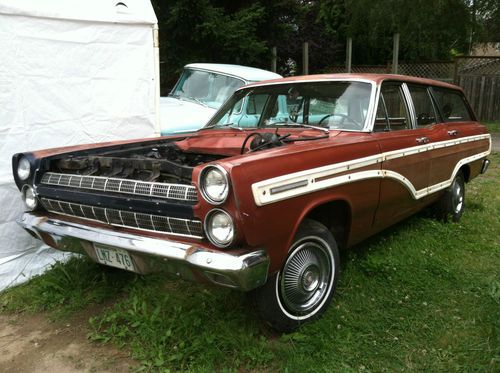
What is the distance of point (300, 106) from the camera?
377cm

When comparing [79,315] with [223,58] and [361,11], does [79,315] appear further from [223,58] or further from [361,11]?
[361,11]

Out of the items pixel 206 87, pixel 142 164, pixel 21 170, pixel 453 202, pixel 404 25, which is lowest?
pixel 453 202

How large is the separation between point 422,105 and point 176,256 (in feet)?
9.88

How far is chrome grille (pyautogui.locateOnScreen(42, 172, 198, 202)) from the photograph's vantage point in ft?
8.32

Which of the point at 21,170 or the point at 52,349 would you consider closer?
the point at 52,349

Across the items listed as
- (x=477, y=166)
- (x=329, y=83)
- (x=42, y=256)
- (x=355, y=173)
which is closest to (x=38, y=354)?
(x=42, y=256)

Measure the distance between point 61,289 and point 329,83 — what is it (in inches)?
104

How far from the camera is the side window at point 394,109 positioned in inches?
146

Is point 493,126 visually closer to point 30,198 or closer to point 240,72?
point 240,72

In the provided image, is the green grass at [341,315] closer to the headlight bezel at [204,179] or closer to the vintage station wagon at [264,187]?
the vintage station wagon at [264,187]

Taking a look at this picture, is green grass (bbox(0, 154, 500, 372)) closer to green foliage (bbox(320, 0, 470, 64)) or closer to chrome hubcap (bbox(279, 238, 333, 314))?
chrome hubcap (bbox(279, 238, 333, 314))

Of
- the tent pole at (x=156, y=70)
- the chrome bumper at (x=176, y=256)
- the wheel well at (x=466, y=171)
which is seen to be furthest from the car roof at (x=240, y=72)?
the chrome bumper at (x=176, y=256)

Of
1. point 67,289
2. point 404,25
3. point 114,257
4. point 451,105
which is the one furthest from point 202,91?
point 404,25

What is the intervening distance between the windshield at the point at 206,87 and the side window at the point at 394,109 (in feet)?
10.6
